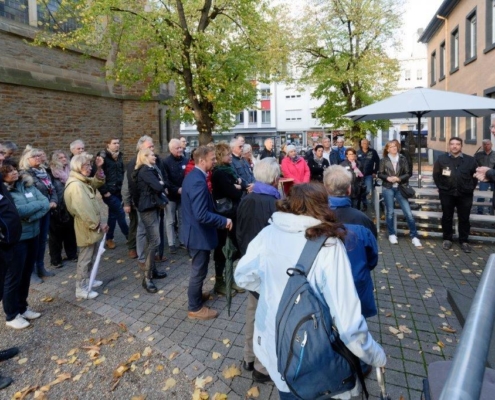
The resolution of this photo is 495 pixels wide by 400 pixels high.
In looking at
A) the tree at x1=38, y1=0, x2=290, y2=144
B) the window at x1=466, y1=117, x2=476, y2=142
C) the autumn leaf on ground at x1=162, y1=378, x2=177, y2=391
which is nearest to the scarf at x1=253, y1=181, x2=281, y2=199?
the autumn leaf on ground at x1=162, y1=378, x2=177, y2=391

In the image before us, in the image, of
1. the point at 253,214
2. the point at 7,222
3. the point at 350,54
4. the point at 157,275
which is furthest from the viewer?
the point at 350,54

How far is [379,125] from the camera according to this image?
21234 millimetres

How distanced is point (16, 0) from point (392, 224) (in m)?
12.3

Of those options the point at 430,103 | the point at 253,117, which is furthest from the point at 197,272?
the point at 253,117

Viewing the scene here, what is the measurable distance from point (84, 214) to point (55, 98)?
930cm

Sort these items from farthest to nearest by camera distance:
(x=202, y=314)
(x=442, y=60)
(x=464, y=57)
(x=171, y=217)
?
1. (x=442, y=60)
2. (x=464, y=57)
3. (x=171, y=217)
4. (x=202, y=314)

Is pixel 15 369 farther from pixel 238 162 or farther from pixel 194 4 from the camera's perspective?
pixel 194 4

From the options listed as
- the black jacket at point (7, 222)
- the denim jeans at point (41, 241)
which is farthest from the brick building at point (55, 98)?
the black jacket at point (7, 222)

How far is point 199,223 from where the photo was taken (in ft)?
13.5

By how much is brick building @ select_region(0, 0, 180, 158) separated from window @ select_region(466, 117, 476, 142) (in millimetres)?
14431

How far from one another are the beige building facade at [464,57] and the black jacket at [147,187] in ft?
45.6

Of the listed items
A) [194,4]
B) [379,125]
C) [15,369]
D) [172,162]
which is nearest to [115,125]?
[194,4]

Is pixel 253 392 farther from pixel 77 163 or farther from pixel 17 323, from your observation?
pixel 77 163

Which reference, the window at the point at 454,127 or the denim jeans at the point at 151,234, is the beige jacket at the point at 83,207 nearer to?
the denim jeans at the point at 151,234
